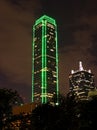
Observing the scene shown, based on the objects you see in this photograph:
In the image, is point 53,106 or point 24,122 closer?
point 53,106

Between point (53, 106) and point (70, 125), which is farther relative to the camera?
point (53, 106)

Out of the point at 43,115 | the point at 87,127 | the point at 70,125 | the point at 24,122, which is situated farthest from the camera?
the point at 24,122

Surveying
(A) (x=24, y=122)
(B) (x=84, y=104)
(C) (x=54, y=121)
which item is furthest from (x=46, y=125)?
(A) (x=24, y=122)

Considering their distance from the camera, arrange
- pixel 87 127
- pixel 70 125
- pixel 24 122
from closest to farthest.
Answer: pixel 87 127, pixel 70 125, pixel 24 122

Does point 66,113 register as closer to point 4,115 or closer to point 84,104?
point 84,104

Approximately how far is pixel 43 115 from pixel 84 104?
7924 mm

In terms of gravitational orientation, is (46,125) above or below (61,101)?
below

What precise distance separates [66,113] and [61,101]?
3438 millimetres

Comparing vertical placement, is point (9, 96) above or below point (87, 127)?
above

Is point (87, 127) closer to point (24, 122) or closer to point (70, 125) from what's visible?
point (70, 125)

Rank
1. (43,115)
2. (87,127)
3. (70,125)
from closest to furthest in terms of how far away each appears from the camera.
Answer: (87,127) < (70,125) < (43,115)

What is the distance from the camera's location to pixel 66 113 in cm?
6228

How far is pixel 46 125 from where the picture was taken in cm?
6294

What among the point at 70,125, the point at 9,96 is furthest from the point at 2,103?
the point at 70,125
